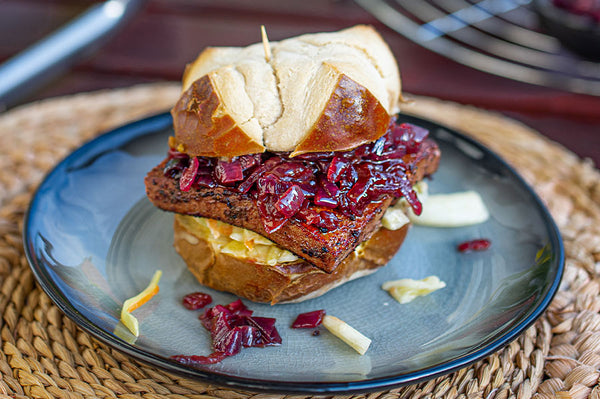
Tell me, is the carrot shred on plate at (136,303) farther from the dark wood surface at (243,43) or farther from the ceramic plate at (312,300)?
the dark wood surface at (243,43)

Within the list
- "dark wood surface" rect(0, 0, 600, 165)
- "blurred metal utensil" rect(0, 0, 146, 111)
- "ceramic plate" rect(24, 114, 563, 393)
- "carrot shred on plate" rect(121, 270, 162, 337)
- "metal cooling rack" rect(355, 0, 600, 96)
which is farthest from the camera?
"metal cooling rack" rect(355, 0, 600, 96)

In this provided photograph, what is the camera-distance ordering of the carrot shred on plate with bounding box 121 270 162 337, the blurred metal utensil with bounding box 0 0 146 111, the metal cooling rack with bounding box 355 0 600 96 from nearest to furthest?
the carrot shred on plate with bounding box 121 270 162 337 → the blurred metal utensil with bounding box 0 0 146 111 → the metal cooling rack with bounding box 355 0 600 96

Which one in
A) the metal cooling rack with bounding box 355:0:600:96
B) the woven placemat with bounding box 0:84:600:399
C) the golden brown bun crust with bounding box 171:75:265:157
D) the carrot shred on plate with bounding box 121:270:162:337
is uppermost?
the golden brown bun crust with bounding box 171:75:265:157

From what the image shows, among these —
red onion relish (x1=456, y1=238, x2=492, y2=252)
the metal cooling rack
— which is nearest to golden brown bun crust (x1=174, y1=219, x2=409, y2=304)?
red onion relish (x1=456, y1=238, x2=492, y2=252)

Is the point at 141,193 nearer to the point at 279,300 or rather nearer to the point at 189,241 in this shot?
the point at 189,241

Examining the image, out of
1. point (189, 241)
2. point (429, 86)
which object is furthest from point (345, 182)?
point (429, 86)

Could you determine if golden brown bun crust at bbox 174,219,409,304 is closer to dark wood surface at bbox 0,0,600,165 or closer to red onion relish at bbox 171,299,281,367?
red onion relish at bbox 171,299,281,367

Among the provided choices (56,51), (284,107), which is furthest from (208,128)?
(56,51)

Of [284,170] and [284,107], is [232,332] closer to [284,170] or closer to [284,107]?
[284,170]
